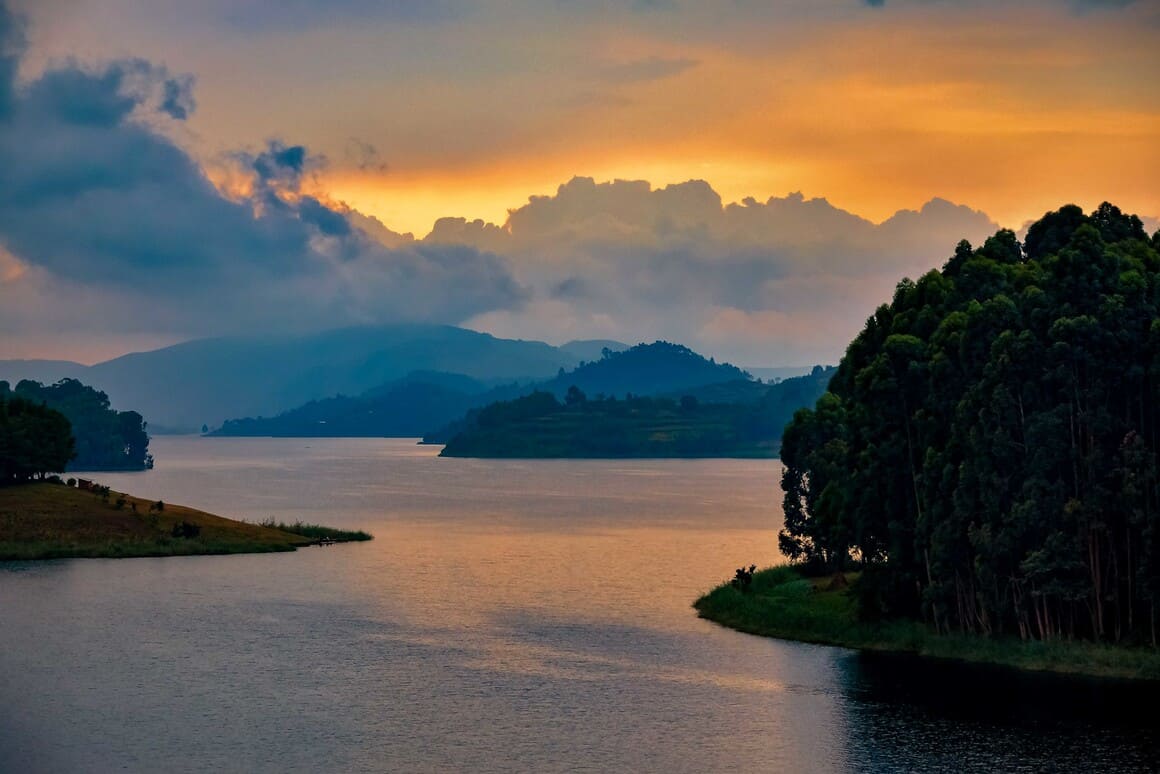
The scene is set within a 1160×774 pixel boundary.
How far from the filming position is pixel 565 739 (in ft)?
239

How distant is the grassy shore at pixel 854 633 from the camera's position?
83.2m

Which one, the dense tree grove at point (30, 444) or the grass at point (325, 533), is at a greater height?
the dense tree grove at point (30, 444)

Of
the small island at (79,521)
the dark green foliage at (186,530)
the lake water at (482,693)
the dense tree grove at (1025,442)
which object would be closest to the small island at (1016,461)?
the dense tree grove at (1025,442)

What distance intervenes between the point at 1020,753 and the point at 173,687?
5210 centimetres

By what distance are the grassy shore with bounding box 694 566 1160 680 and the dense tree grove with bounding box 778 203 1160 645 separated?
194cm

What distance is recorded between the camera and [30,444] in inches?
7234

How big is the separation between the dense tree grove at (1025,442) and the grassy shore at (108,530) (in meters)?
95.1

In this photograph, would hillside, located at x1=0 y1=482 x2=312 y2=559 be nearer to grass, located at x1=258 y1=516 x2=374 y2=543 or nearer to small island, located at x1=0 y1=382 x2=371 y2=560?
small island, located at x1=0 y1=382 x2=371 y2=560

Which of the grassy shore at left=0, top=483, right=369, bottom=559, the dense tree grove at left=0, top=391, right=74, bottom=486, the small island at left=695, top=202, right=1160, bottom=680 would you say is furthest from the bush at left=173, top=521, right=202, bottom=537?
the small island at left=695, top=202, right=1160, bottom=680

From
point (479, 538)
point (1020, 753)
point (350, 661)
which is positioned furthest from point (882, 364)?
point (479, 538)

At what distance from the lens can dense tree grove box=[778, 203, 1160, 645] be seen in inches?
3351

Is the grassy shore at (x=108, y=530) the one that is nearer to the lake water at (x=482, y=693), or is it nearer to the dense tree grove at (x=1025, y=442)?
the lake water at (x=482, y=693)

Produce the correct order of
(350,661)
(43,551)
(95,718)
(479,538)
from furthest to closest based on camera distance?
1. (479,538)
2. (43,551)
3. (350,661)
4. (95,718)

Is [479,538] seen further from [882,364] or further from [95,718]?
[95,718]
